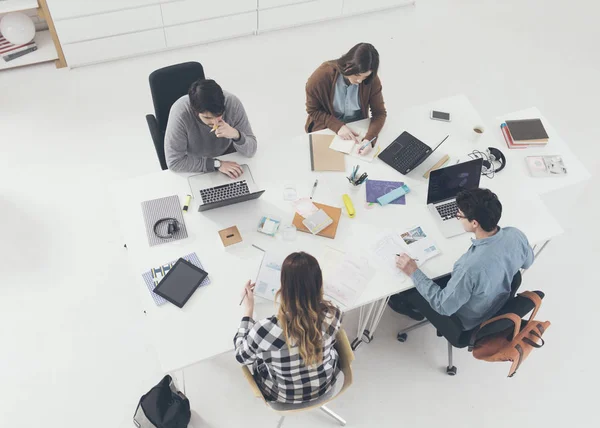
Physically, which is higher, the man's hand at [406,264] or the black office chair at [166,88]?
the black office chair at [166,88]

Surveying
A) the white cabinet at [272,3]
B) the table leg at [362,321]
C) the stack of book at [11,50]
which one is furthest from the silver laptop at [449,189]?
the stack of book at [11,50]

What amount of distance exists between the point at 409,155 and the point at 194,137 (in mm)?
1290

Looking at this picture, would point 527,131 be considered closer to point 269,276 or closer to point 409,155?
point 409,155

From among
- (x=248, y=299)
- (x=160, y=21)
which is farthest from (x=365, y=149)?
(x=160, y=21)

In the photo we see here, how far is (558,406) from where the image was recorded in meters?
3.23

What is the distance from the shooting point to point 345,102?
11.2 ft

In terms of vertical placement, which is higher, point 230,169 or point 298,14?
point 298,14

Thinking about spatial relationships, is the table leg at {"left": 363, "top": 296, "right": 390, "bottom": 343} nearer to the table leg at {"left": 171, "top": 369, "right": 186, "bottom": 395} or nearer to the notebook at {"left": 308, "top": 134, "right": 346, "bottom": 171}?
the notebook at {"left": 308, "top": 134, "right": 346, "bottom": 171}

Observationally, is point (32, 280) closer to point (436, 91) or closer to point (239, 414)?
point (239, 414)

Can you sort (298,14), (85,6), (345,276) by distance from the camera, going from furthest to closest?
(298,14)
(85,6)
(345,276)

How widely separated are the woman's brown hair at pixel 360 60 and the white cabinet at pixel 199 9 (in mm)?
1981

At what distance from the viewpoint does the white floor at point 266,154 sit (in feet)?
10.4

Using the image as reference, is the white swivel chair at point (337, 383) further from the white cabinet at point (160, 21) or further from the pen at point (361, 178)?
the white cabinet at point (160, 21)

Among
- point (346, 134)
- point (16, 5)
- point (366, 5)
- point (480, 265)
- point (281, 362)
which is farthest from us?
point (366, 5)
